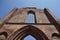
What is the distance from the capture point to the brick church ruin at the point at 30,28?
12.4 m

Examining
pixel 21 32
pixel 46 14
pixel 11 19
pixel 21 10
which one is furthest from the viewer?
pixel 21 10

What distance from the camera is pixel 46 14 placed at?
52.1 ft

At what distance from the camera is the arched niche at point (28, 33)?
12.5 meters

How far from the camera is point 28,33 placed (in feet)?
43.7

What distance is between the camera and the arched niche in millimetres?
12476

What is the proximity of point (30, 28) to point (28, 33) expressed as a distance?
1.21 feet

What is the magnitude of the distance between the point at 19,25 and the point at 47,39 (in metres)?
2.48

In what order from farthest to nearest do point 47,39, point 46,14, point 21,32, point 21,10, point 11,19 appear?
point 21,10
point 46,14
point 11,19
point 21,32
point 47,39

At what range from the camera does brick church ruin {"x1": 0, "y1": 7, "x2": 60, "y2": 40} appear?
40.8ft

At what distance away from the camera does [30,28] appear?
43.7 feet

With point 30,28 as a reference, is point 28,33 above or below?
below

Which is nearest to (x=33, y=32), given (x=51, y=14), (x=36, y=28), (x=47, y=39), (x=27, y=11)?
(x=36, y=28)

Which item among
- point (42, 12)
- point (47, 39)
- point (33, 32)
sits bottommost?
point (47, 39)

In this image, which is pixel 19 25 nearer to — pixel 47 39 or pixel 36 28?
pixel 36 28
